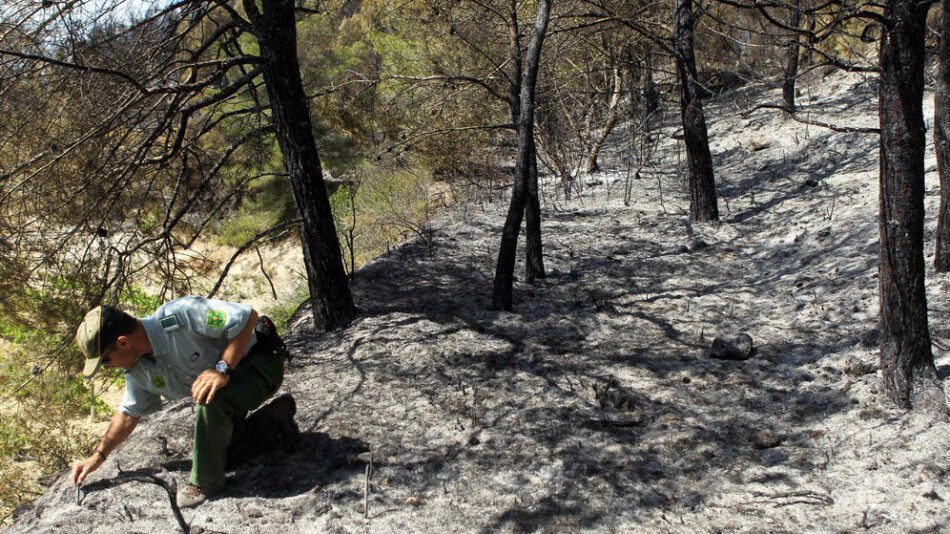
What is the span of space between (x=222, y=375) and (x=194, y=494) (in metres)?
0.66

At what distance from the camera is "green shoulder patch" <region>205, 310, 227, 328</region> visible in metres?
3.23

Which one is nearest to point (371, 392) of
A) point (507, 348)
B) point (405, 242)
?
point (507, 348)

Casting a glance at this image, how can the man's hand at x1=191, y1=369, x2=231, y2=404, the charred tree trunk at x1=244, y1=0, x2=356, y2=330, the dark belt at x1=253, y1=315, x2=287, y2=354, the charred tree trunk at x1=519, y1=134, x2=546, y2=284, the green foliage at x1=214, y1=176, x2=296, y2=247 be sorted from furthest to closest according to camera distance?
the green foliage at x1=214, y1=176, x2=296, y2=247, the charred tree trunk at x1=519, y1=134, x2=546, y2=284, the charred tree trunk at x1=244, y1=0, x2=356, y2=330, the dark belt at x1=253, y1=315, x2=287, y2=354, the man's hand at x1=191, y1=369, x2=231, y2=404

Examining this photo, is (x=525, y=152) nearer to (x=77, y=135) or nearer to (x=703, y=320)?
(x=703, y=320)

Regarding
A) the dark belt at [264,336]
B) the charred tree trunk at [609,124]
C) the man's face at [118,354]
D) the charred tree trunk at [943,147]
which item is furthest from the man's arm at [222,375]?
the charred tree trunk at [609,124]

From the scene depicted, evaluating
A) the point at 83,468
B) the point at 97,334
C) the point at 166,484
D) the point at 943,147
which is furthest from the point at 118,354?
the point at 943,147

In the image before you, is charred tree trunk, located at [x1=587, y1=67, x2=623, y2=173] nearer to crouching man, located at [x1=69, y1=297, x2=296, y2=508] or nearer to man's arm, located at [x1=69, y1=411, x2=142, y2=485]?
crouching man, located at [x1=69, y1=297, x2=296, y2=508]

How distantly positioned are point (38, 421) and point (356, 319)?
4910mm

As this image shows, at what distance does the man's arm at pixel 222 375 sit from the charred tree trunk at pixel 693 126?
6.16 metres

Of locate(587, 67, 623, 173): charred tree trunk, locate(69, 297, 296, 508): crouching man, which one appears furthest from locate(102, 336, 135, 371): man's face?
locate(587, 67, 623, 173): charred tree trunk

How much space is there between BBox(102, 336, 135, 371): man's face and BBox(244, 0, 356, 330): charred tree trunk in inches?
94.2

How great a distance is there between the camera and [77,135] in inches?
178

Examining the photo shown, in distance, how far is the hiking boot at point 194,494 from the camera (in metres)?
3.29

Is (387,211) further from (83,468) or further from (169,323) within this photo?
(83,468)
